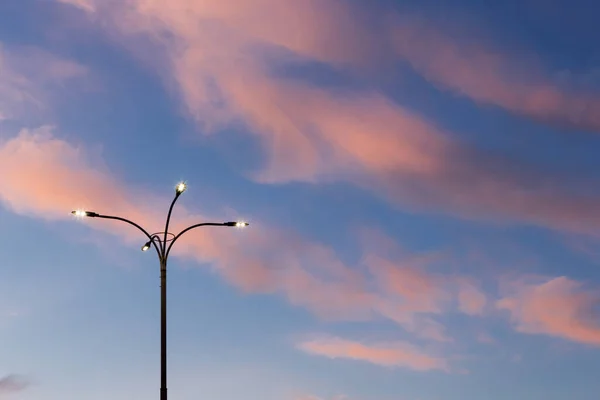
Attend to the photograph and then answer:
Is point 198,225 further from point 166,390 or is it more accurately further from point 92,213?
point 166,390

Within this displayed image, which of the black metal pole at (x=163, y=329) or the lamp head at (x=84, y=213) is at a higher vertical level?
the lamp head at (x=84, y=213)

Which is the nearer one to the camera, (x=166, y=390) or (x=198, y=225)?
(x=166, y=390)

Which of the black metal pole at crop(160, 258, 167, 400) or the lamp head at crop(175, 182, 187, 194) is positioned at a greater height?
the lamp head at crop(175, 182, 187, 194)

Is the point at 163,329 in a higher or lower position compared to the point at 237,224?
lower

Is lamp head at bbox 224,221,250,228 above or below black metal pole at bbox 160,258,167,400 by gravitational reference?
above

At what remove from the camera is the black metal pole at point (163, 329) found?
2583 cm

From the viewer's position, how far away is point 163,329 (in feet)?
A: 87.5

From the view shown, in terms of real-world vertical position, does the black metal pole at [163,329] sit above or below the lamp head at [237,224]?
below

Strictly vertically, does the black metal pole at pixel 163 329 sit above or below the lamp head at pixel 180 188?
below

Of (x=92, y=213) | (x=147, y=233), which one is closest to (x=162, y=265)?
(x=147, y=233)

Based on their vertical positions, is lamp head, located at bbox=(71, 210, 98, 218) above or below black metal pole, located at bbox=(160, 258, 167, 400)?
above

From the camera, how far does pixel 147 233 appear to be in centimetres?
2838

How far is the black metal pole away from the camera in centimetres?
2583

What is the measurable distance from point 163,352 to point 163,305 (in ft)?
5.55
